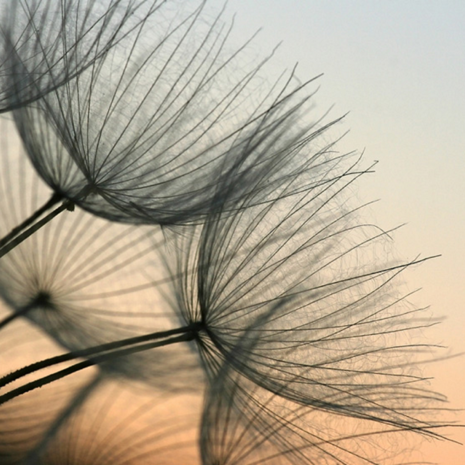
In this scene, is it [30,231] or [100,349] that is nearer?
[100,349]

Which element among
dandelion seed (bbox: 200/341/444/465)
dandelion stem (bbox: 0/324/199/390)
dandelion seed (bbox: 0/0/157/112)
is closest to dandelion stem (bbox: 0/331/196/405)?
dandelion stem (bbox: 0/324/199/390)

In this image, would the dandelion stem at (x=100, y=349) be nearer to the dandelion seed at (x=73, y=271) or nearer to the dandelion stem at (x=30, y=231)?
the dandelion stem at (x=30, y=231)

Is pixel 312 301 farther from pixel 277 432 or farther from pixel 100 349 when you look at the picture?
pixel 100 349

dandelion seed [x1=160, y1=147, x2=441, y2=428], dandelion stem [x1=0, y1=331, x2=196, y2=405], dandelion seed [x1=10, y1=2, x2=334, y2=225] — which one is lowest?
dandelion stem [x1=0, y1=331, x2=196, y2=405]

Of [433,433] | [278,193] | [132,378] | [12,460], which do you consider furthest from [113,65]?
[433,433]

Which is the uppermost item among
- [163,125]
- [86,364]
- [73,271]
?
[163,125]

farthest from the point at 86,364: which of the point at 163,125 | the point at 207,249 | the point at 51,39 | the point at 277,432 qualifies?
the point at 51,39

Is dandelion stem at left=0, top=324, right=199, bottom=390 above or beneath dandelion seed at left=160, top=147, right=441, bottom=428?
beneath

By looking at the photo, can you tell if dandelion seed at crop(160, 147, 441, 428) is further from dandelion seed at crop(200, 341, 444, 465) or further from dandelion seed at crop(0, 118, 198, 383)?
dandelion seed at crop(0, 118, 198, 383)
